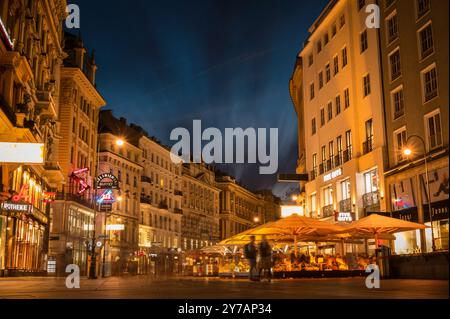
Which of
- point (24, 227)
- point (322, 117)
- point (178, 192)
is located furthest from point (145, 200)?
point (24, 227)

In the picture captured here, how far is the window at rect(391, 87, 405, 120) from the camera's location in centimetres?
3522

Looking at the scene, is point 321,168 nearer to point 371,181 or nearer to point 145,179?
point 371,181

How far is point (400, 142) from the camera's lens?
3547 cm

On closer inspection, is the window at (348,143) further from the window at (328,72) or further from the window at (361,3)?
the window at (361,3)

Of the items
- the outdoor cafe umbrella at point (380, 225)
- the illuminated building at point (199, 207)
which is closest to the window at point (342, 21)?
the outdoor cafe umbrella at point (380, 225)

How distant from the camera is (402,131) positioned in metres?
35.1

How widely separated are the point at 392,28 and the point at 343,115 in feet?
28.3

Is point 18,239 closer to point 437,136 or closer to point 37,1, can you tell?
point 37,1

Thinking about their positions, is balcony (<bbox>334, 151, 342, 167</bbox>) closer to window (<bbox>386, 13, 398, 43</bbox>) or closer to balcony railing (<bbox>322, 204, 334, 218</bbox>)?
balcony railing (<bbox>322, 204, 334, 218</bbox>)

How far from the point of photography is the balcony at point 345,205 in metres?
41.3

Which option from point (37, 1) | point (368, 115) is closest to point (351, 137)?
point (368, 115)

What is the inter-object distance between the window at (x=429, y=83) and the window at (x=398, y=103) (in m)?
2.47

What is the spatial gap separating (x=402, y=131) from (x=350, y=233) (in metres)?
10.1
